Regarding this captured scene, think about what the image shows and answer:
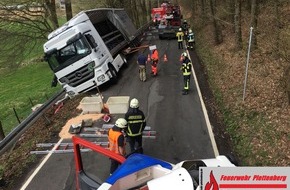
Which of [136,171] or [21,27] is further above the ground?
[21,27]

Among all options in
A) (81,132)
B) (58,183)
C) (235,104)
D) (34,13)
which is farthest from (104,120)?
(34,13)

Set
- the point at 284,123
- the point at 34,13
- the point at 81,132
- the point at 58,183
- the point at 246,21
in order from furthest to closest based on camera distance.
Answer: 1. the point at 246,21
2. the point at 34,13
3. the point at 81,132
4. the point at 284,123
5. the point at 58,183

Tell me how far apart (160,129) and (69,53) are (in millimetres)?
6583

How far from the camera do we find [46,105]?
14852mm

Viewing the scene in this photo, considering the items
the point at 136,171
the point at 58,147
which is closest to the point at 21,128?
the point at 58,147

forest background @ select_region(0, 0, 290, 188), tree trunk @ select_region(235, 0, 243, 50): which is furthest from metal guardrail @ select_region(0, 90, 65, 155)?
tree trunk @ select_region(235, 0, 243, 50)

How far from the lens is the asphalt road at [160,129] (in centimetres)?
973

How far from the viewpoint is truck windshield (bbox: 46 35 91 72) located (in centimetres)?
1591

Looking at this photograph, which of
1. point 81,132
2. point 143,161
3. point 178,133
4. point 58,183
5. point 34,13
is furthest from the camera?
point 34,13

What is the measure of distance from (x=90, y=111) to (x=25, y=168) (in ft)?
13.6

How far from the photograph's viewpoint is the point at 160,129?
12.0 meters

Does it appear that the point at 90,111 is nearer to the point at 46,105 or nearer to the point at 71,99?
the point at 46,105

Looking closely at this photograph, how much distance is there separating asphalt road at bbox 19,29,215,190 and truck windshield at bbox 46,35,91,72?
88.4 inches

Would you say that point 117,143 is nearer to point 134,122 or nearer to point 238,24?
point 134,122
